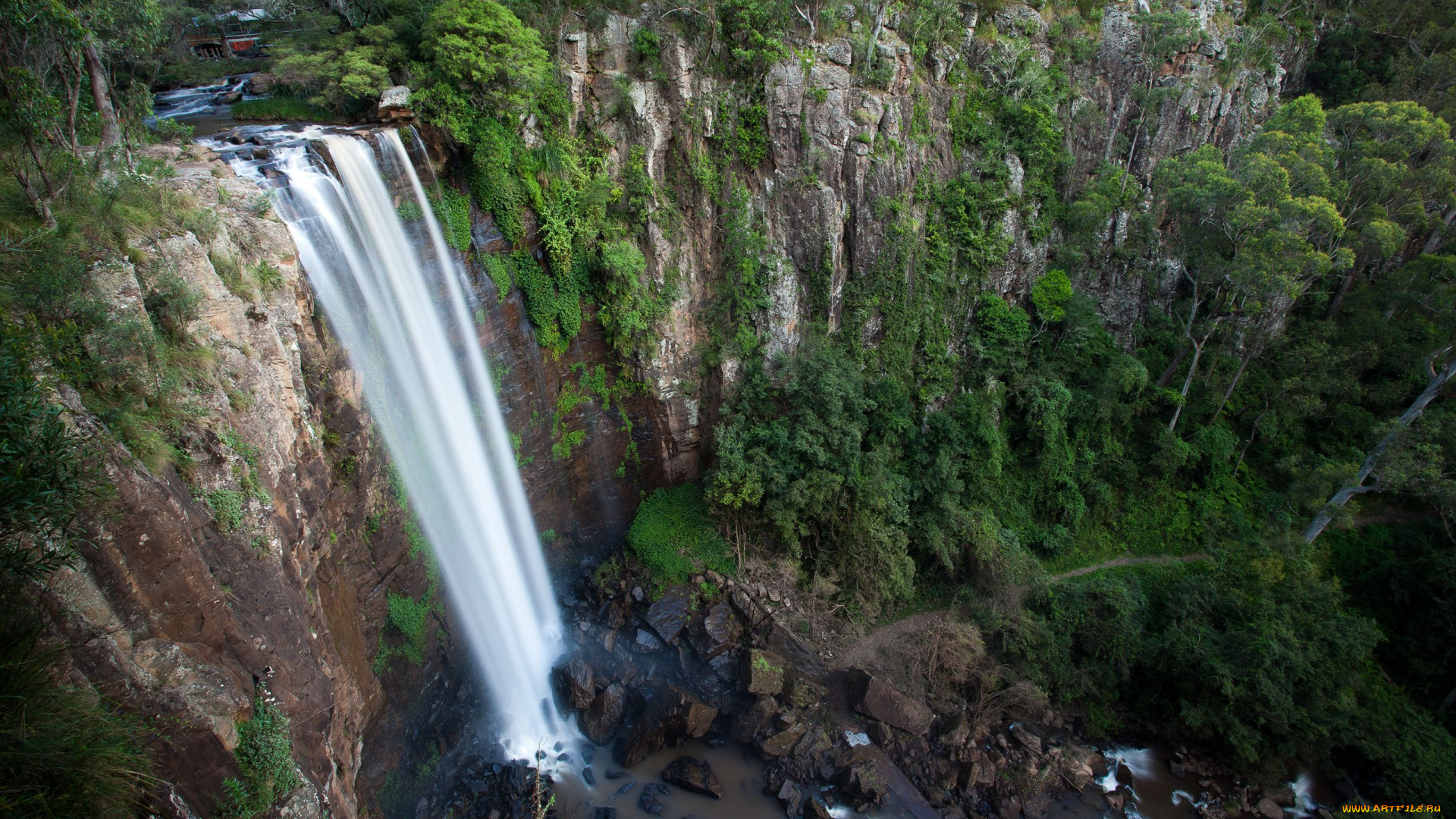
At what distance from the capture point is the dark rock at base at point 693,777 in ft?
41.5

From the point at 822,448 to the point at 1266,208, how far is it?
11876mm

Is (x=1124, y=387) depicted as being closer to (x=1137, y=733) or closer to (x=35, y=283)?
(x=1137, y=733)

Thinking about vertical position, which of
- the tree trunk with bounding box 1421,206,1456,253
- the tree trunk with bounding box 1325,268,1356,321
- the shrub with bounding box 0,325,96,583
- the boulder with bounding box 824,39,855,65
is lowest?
the tree trunk with bounding box 1325,268,1356,321

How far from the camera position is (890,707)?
14.1 metres

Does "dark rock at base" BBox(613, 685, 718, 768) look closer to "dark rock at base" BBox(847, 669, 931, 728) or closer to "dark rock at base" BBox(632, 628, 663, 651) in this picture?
"dark rock at base" BBox(632, 628, 663, 651)

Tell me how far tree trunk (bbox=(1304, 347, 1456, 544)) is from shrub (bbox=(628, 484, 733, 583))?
1631 centimetres

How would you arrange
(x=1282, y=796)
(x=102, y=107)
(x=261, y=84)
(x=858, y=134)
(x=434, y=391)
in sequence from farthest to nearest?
(x=858, y=134) → (x=261, y=84) → (x=1282, y=796) → (x=434, y=391) → (x=102, y=107)

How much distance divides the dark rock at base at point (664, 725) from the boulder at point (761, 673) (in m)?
1.05

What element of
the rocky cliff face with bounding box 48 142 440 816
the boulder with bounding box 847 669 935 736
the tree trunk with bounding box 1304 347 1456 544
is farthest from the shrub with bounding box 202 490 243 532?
the tree trunk with bounding box 1304 347 1456 544

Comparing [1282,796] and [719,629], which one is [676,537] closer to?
[719,629]

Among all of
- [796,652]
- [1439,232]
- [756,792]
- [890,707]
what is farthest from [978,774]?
[1439,232]

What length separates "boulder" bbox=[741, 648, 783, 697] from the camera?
46.8 feet

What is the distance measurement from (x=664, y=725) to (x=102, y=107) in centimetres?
1444

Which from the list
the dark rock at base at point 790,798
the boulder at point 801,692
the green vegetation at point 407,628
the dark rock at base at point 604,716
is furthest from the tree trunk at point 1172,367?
the green vegetation at point 407,628
